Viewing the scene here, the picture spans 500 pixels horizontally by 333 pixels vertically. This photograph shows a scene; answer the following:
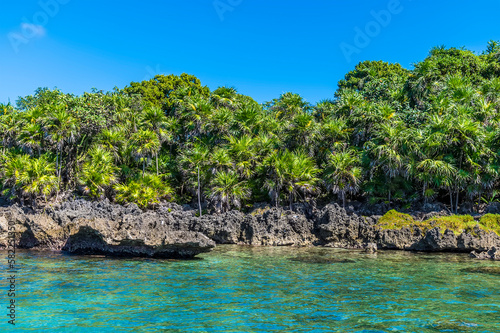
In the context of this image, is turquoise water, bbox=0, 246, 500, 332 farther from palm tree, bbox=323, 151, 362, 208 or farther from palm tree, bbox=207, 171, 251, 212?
palm tree, bbox=207, 171, 251, 212

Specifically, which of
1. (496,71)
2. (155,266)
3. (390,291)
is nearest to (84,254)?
(155,266)

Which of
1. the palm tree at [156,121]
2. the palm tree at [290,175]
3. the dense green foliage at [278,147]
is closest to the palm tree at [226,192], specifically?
the dense green foliage at [278,147]

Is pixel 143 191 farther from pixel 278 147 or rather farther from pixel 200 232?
pixel 278 147

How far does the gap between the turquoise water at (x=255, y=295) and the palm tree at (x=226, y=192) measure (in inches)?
392

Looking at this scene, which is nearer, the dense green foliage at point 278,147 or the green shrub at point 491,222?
the green shrub at point 491,222

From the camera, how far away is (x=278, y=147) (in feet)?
105

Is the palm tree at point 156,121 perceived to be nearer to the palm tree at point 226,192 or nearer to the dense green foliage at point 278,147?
the dense green foliage at point 278,147

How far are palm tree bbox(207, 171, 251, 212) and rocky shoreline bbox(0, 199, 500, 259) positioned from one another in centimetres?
161

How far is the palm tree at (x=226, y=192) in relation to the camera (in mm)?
27359

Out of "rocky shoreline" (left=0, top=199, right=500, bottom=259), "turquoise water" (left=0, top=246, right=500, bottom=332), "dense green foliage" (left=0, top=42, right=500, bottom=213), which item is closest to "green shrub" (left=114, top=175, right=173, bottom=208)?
"dense green foliage" (left=0, top=42, right=500, bottom=213)

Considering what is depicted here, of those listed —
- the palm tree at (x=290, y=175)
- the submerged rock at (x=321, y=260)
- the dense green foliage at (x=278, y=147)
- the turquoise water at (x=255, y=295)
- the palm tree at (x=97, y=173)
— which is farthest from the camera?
the palm tree at (x=97, y=173)

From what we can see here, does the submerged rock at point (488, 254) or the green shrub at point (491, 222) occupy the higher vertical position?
the green shrub at point (491, 222)

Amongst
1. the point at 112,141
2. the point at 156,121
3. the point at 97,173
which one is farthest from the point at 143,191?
the point at 156,121

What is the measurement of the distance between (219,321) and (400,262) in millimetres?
10898
